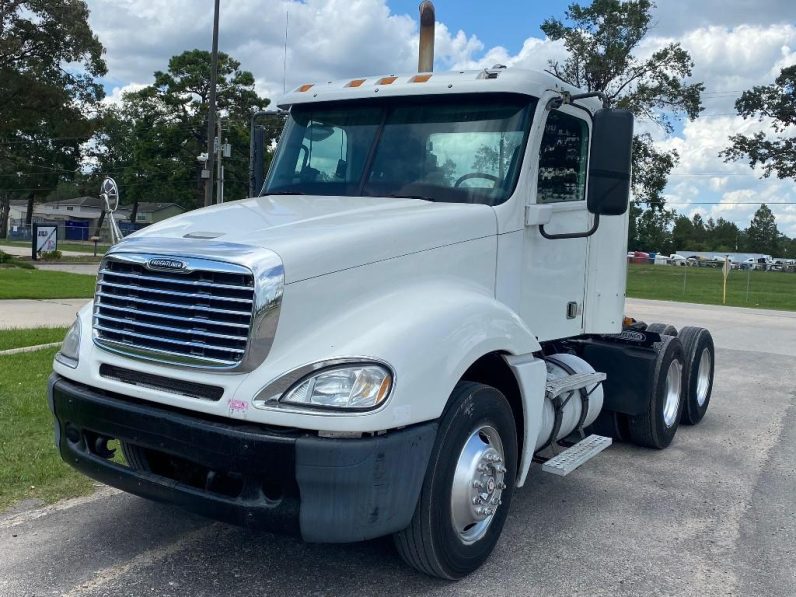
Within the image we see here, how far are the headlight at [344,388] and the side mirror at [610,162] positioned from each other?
1.93 m

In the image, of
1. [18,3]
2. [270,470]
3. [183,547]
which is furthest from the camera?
[18,3]

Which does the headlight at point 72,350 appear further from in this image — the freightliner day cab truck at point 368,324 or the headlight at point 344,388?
the headlight at point 344,388

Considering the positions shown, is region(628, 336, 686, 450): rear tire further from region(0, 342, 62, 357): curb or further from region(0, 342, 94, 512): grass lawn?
region(0, 342, 62, 357): curb

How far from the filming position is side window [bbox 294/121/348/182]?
15.3 feet

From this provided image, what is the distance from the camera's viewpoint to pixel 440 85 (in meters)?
4.41

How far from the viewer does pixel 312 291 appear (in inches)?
129

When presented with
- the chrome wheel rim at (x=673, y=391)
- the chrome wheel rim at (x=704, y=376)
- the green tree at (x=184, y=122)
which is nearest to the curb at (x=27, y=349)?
the chrome wheel rim at (x=673, y=391)

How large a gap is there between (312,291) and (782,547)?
317 cm

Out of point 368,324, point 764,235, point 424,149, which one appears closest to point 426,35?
point 424,149

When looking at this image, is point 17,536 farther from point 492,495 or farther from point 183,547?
point 492,495

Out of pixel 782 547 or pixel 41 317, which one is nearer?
pixel 782 547

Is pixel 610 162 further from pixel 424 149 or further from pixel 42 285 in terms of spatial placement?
pixel 42 285

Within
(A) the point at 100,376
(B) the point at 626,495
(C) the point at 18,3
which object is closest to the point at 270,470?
(A) the point at 100,376

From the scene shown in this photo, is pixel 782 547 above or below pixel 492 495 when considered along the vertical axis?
below
